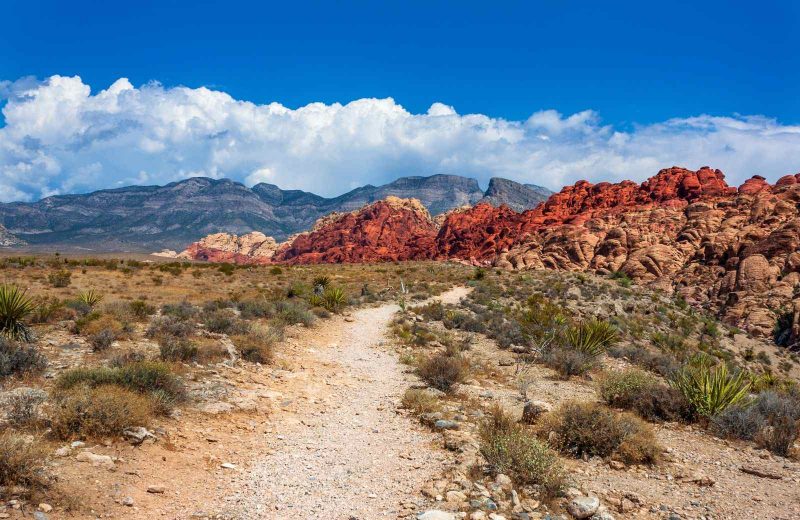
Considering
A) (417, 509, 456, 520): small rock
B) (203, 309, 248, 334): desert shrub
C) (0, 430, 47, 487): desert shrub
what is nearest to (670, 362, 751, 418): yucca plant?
(417, 509, 456, 520): small rock

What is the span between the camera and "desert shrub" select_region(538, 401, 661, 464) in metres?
7.30

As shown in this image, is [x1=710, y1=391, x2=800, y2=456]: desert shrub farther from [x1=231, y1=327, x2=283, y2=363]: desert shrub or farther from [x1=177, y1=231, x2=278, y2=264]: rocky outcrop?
[x1=177, y1=231, x2=278, y2=264]: rocky outcrop

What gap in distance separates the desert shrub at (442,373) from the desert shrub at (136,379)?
5792 mm

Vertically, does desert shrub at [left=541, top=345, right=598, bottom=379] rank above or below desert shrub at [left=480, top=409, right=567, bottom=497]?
below

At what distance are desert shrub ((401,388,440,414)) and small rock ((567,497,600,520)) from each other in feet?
12.9

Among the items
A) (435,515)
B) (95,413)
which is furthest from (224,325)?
(435,515)

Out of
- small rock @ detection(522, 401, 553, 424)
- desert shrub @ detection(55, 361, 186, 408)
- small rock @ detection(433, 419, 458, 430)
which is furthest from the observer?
small rock @ detection(522, 401, 553, 424)

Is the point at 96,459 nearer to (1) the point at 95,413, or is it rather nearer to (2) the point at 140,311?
(1) the point at 95,413

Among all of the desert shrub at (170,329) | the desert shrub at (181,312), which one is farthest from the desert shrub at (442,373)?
the desert shrub at (181,312)

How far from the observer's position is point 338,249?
11288 cm

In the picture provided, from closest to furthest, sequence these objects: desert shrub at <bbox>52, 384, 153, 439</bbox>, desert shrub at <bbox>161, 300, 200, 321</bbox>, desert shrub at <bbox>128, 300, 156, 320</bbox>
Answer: desert shrub at <bbox>52, 384, 153, 439</bbox>
desert shrub at <bbox>128, 300, 156, 320</bbox>
desert shrub at <bbox>161, 300, 200, 321</bbox>

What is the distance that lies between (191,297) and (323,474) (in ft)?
63.5

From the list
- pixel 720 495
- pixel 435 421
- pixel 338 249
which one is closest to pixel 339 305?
pixel 435 421

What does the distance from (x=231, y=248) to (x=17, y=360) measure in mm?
169791
